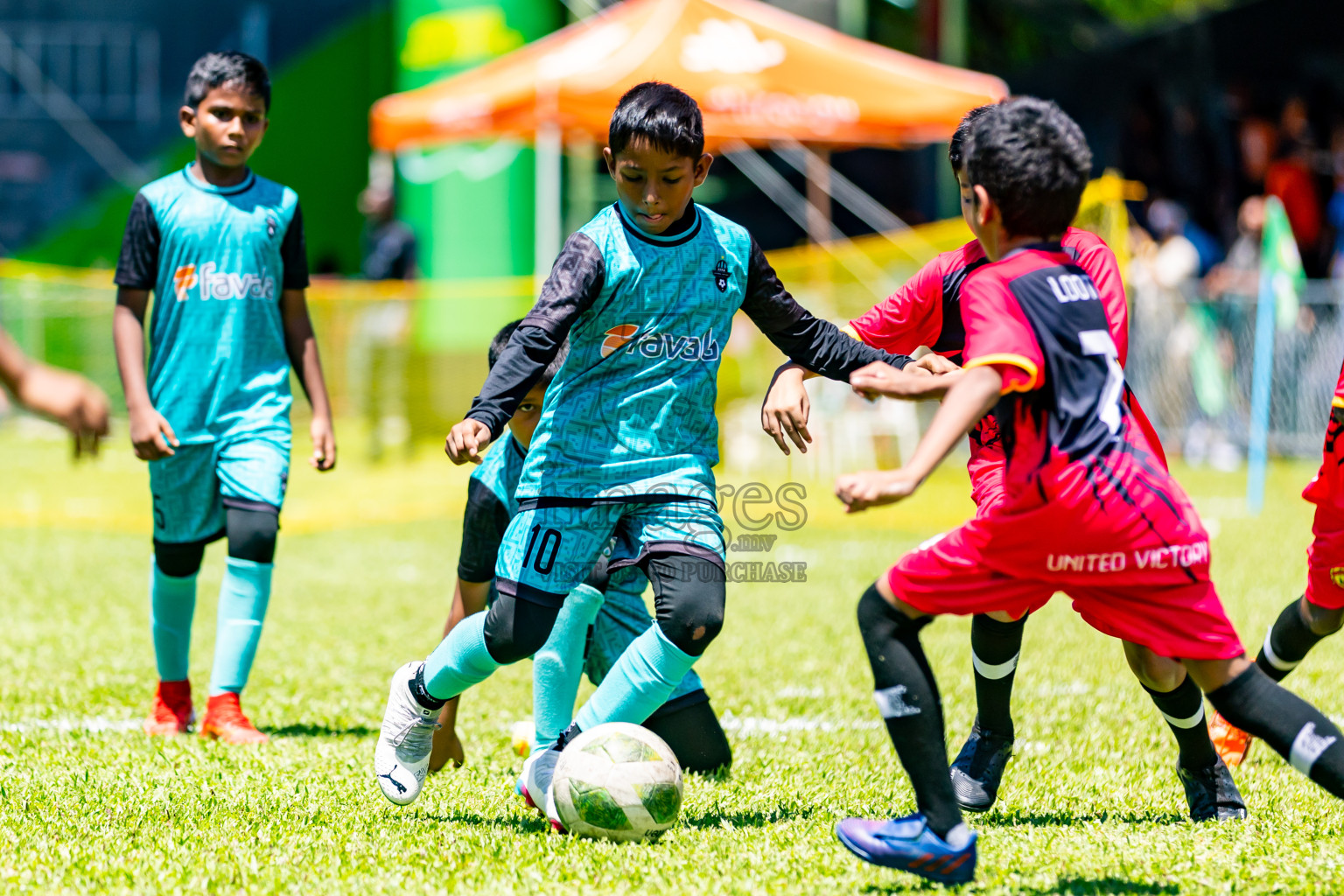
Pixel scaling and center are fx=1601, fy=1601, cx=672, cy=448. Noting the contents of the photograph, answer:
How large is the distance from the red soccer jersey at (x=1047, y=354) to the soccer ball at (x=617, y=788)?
1.20 meters

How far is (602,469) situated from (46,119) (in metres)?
19.0

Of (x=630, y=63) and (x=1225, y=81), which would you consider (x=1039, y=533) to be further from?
(x=1225, y=81)

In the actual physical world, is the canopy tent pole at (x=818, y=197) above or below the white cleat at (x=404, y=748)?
above

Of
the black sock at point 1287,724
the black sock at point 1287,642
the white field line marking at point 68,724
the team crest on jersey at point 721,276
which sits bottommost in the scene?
the white field line marking at point 68,724

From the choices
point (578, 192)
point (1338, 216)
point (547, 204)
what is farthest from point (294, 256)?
point (578, 192)

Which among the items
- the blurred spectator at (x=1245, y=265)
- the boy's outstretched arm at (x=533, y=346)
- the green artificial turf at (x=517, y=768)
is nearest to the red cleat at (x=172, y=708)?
the green artificial turf at (x=517, y=768)

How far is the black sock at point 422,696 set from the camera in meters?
4.43

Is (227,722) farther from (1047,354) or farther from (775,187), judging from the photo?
(775,187)

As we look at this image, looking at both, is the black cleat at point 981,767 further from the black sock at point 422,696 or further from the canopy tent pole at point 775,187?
the canopy tent pole at point 775,187

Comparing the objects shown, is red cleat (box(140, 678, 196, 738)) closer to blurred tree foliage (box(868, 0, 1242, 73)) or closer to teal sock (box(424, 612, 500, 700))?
teal sock (box(424, 612, 500, 700))

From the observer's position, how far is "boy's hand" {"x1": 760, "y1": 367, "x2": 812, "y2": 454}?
419cm

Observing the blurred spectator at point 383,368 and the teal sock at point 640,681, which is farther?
the blurred spectator at point 383,368

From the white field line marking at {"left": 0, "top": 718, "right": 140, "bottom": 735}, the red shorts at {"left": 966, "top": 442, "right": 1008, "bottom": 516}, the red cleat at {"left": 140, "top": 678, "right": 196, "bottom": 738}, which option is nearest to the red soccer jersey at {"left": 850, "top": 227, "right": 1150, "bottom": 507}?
the red shorts at {"left": 966, "top": 442, "right": 1008, "bottom": 516}

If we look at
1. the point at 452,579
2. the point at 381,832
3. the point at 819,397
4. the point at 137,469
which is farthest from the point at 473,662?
the point at 137,469
